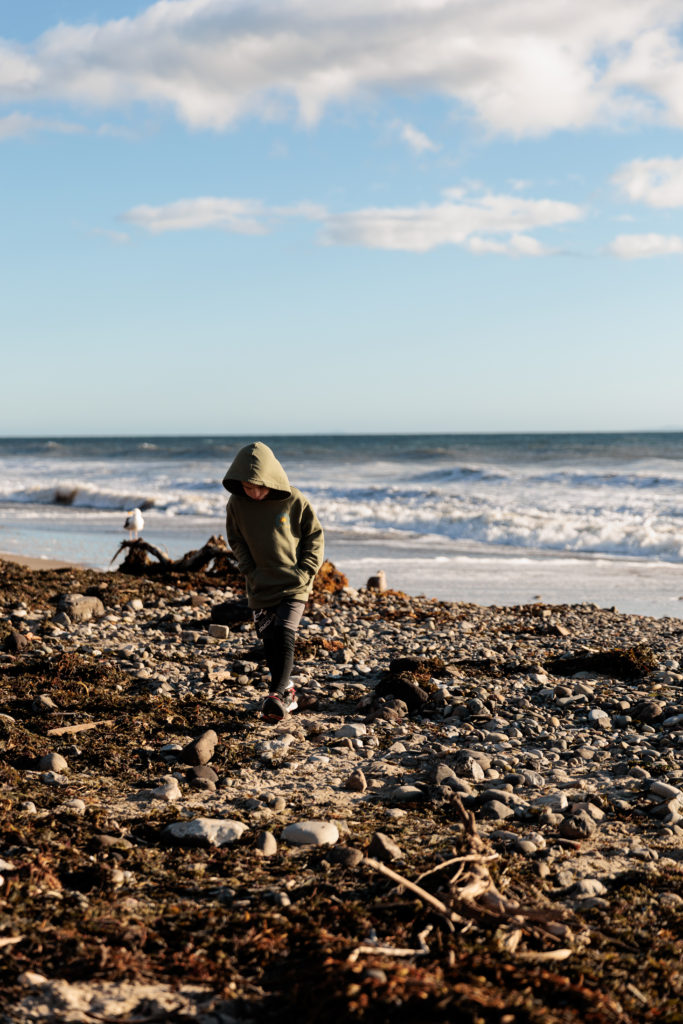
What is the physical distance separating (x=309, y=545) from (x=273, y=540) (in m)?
0.28

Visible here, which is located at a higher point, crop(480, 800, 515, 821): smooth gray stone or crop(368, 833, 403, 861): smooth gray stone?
crop(368, 833, 403, 861): smooth gray stone

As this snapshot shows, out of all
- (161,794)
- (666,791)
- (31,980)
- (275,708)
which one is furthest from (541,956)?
(275,708)

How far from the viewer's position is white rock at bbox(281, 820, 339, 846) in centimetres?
385

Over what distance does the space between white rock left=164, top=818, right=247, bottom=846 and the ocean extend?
26.8 feet

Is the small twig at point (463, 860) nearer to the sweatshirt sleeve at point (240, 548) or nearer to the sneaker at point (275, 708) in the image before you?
the sneaker at point (275, 708)

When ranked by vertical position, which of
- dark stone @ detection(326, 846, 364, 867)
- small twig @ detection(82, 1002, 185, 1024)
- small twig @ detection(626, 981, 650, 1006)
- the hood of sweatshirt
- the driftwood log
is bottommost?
small twig @ detection(626, 981, 650, 1006)

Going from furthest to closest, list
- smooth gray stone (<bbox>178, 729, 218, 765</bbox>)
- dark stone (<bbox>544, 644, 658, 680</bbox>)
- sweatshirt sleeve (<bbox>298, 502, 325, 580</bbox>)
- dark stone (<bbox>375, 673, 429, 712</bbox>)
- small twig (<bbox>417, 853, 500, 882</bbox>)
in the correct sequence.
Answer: dark stone (<bbox>544, 644, 658, 680</bbox>) < dark stone (<bbox>375, 673, 429, 712</bbox>) < sweatshirt sleeve (<bbox>298, 502, 325, 580</bbox>) < smooth gray stone (<bbox>178, 729, 218, 765</bbox>) < small twig (<bbox>417, 853, 500, 882</bbox>)

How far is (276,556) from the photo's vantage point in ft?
19.3

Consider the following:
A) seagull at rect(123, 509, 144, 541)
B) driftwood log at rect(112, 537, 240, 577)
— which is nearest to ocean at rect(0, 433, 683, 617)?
seagull at rect(123, 509, 144, 541)

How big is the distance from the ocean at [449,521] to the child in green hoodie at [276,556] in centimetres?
618

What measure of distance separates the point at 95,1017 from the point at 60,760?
90.9 inches

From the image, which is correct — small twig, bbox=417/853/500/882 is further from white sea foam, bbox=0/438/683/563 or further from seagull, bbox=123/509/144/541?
white sea foam, bbox=0/438/683/563

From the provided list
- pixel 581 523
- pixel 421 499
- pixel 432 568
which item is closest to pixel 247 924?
pixel 432 568

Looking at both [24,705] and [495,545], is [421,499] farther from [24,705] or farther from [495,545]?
[24,705]
